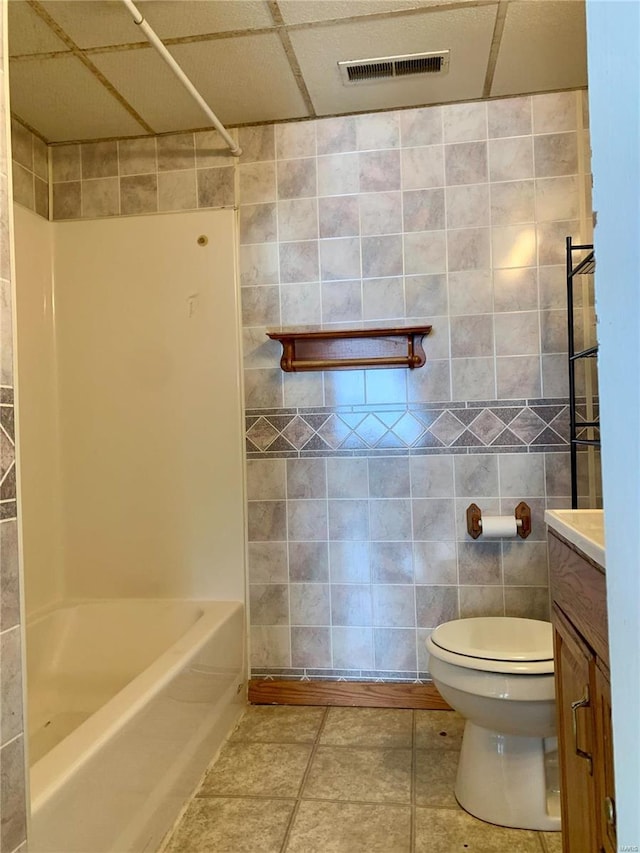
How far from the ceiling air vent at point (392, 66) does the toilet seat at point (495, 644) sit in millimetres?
1826

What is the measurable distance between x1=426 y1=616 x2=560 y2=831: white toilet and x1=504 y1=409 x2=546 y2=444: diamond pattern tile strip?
Answer: 83 centimetres

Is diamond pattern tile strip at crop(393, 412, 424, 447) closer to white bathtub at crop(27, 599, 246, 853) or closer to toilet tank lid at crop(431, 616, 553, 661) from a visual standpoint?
toilet tank lid at crop(431, 616, 553, 661)

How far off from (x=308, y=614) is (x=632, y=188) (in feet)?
6.86

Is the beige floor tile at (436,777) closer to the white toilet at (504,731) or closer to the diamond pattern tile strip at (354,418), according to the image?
the white toilet at (504,731)

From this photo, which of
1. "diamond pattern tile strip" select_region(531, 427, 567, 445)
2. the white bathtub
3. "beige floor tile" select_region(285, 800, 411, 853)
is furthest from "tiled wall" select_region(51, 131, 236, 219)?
"beige floor tile" select_region(285, 800, 411, 853)

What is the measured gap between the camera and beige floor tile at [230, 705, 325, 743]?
1999 millimetres

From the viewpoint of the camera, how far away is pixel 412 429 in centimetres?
219

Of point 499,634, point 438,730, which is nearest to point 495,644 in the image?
point 499,634

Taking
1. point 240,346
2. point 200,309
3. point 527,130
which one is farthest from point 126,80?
point 527,130

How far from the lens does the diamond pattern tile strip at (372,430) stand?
2.21 meters

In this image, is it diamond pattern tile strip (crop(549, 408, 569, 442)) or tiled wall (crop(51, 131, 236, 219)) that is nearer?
diamond pattern tile strip (crop(549, 408, 569, 442))

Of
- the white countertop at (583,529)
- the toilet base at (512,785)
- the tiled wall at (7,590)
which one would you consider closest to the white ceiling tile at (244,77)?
the tiled wall at (7,590)

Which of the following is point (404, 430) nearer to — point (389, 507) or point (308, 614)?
point (389, 507)

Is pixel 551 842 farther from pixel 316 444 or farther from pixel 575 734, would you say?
pixel 316 444
